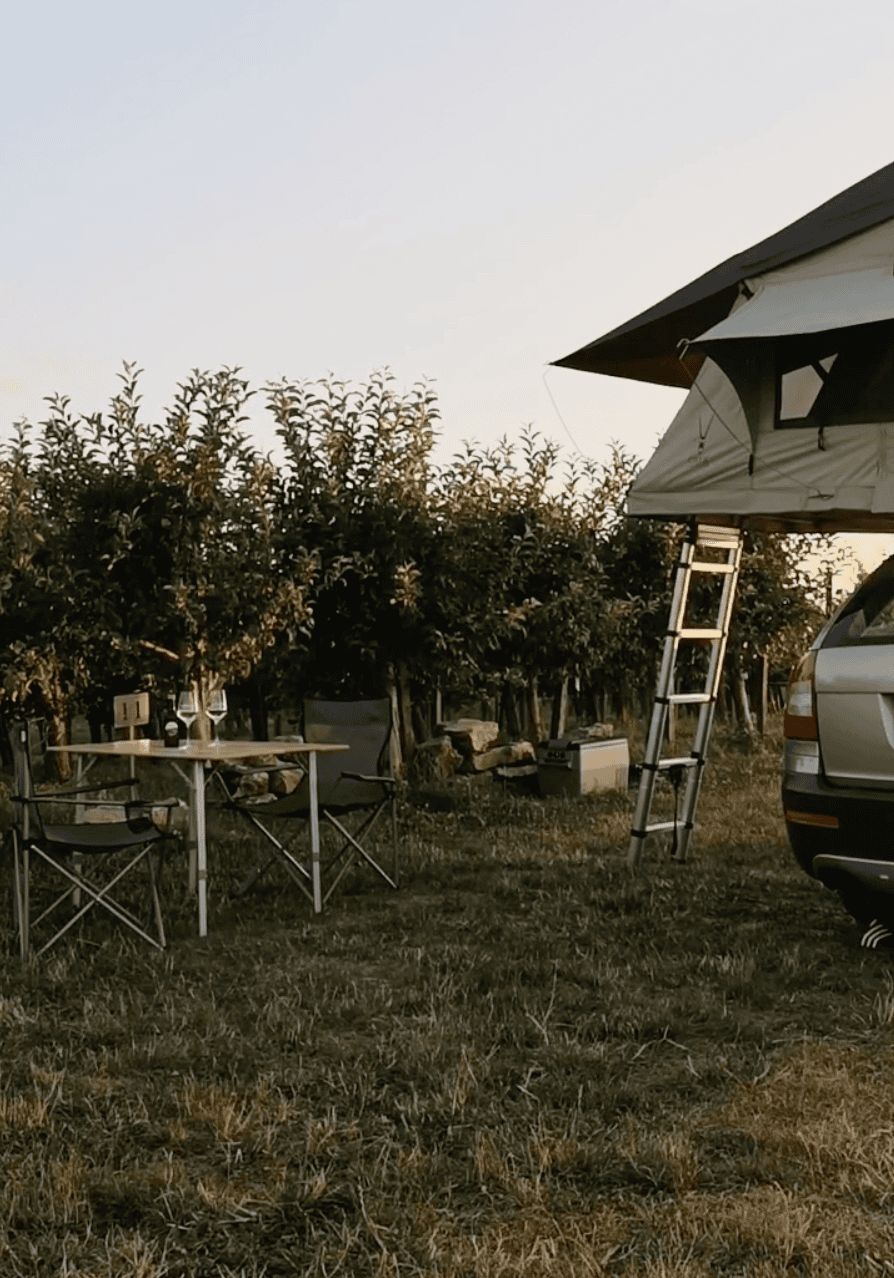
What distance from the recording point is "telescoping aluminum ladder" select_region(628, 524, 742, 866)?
696 cm

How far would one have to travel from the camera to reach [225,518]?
973cm

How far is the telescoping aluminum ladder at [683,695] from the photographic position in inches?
274

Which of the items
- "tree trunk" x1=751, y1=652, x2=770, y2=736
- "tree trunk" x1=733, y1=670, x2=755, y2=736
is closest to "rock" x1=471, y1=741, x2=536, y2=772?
"tree trunk" x1=733, y1=670, x2=755, y2=736

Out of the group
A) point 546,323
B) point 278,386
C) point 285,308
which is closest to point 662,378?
point 546,323

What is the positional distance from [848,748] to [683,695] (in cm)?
251

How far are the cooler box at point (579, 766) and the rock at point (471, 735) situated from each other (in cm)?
75

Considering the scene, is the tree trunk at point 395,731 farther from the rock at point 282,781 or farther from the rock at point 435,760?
the rock at point 282,781

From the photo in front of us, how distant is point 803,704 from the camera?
16.0 ft

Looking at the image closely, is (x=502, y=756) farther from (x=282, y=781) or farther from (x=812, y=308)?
(x=812, y=308)

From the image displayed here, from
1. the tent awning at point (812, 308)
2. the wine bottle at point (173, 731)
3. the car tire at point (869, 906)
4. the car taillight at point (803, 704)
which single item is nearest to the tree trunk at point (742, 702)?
the tent awning at point (812, 308)

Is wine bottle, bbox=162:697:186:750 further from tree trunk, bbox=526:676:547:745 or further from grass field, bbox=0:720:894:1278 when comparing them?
tree trunk, bbox=526:676:547:745

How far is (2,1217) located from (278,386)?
27.2 feet

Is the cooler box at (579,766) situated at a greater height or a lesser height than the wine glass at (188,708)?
lesser

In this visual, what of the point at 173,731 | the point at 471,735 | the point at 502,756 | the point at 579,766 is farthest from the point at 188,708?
the point at 502,756
